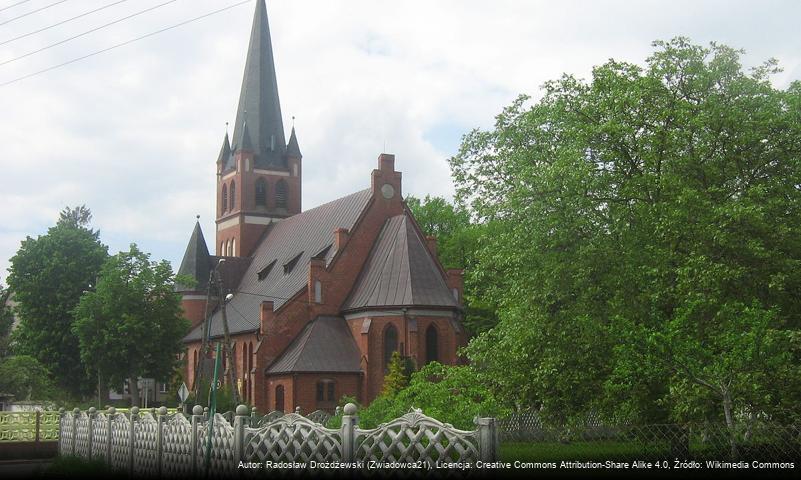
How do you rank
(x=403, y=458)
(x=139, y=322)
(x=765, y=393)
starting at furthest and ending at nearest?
(x=139, y=322) < (x=765, y=393) < (x=403, y=458)

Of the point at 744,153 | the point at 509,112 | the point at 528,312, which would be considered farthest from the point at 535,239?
the point at 509,112

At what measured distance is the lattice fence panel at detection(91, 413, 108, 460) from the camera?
20.8 m

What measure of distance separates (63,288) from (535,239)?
35.2 m

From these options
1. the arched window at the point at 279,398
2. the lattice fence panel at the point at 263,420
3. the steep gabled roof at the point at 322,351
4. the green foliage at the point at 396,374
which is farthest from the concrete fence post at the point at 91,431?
the arched window at the point at 279,398

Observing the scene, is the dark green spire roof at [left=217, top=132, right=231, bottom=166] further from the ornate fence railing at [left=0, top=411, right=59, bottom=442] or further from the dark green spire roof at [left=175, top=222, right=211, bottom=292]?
the ornate fence railing at [left=0, top=411, right=59, bottom=442]

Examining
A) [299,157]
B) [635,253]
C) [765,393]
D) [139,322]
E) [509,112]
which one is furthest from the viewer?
[299,157]

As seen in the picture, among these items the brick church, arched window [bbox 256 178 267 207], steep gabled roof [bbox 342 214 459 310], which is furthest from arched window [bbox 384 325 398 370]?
arched window [bbox 256 178 267 207]

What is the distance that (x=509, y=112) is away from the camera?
107 feet

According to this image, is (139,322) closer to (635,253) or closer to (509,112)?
(509,112)

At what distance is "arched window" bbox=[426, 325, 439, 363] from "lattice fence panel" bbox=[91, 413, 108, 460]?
27.5 metres

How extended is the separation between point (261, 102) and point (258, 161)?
443 centimetres

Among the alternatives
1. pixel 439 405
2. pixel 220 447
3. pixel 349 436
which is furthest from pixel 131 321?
pixel 349 436

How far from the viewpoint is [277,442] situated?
1412 centimetres

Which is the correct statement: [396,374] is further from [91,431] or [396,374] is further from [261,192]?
[261,192]
